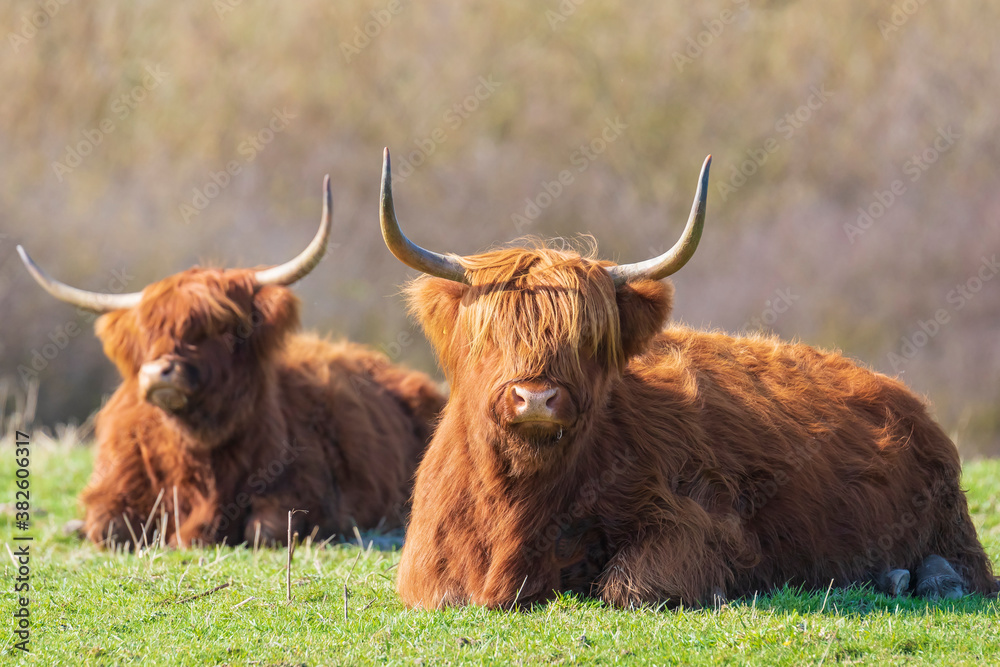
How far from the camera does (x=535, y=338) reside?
4625mm

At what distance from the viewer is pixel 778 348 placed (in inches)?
253

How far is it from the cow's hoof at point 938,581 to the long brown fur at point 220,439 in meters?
3.93

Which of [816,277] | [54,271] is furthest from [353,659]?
[54,271]

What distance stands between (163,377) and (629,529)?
348cm

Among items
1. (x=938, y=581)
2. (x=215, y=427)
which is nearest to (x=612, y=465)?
(x=938, y=581)

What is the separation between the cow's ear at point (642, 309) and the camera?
16.6 ft

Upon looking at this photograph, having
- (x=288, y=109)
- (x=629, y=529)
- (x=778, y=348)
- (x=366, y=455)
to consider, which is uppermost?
(x=288, y=109)

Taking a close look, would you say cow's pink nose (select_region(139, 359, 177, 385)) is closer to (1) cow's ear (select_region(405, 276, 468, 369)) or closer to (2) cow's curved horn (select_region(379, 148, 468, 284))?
(1) cow's ear (select_region(405, 276, 468, 369))

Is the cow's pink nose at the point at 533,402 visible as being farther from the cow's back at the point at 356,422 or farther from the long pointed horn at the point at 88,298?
the long pointed horn at the point at 88,298

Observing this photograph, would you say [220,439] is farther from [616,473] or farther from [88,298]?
[616,473]

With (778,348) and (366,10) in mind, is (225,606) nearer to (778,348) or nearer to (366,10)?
(778,348)

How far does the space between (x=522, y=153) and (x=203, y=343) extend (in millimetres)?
22452

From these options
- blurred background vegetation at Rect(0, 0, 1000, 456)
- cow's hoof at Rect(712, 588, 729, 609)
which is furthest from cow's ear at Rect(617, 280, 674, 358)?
blurred background vegetation at Rect(0, 0, 1000, 456)

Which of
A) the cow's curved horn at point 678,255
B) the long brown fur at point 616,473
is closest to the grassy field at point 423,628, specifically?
the long brown fur at point 616,473
